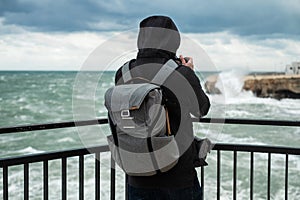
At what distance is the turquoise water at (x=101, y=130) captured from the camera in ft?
5.64

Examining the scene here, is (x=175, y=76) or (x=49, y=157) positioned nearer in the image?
(x=175, y=76)

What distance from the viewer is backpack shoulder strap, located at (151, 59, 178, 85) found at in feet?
4.31

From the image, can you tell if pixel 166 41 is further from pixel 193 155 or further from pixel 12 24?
pixel 12 24

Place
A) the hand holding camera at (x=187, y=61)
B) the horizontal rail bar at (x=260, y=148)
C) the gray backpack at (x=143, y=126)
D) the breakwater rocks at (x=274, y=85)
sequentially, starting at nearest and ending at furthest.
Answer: the gray backpack at (x=143, y=126)
the hand holding camera at (x=187, y=61)
the horizontal rail bar at (x=260, y=148)
the breakwater rocks at (x=274, y=85)

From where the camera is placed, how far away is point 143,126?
128 cm

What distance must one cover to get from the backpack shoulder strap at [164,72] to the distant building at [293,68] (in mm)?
7339

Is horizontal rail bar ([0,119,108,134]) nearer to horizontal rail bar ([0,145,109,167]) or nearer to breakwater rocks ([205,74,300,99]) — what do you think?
horizontal rail bar ([0,145,109,167])

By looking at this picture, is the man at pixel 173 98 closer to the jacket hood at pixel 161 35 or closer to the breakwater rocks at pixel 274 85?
the jacket hood at pixel 161 35

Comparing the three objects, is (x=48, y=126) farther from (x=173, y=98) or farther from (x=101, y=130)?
(x=173, y=98)

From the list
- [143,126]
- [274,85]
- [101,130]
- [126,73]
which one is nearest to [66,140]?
[274,85]

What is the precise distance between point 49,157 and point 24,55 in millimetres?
21944

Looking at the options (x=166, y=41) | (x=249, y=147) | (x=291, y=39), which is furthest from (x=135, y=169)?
(x=291, y=39)

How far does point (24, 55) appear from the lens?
73.1 feet

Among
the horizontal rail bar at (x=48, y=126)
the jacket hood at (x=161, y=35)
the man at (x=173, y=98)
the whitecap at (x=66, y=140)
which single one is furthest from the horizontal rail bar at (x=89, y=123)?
the whitecap at (x=66, y=140)
